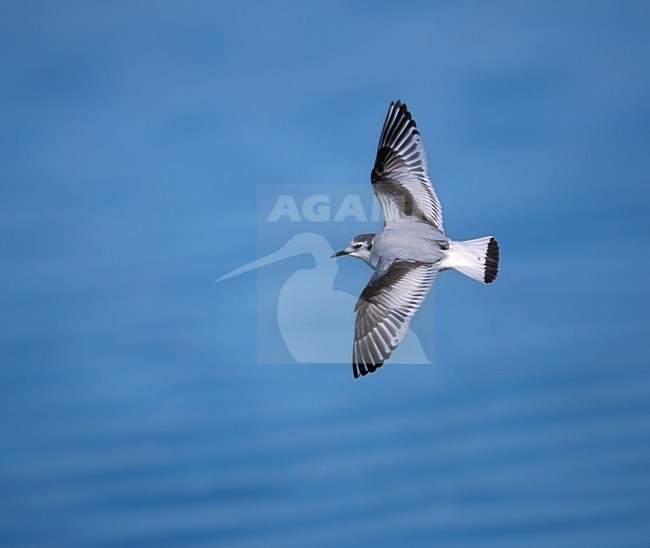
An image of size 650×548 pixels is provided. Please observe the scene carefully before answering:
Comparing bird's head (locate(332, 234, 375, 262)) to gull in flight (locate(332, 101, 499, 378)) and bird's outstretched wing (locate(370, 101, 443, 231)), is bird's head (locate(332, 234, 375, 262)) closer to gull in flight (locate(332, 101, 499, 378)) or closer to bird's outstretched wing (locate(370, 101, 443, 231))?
gull in flight (locate(332, 101, 499, 378))

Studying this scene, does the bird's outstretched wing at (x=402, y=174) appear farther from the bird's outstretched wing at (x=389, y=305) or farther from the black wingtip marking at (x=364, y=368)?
the black wingtip marking at (x=364, y=368)

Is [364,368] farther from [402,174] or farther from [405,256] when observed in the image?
[402,174]

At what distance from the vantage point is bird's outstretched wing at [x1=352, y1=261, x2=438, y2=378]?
10.0 m

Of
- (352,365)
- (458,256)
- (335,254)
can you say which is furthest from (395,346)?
(335,254)

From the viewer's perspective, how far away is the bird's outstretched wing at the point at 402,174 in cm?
1088

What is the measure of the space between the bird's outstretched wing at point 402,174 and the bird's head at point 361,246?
0.35 m

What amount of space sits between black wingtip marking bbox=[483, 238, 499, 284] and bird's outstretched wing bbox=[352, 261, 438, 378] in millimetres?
594

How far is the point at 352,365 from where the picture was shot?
991 cm

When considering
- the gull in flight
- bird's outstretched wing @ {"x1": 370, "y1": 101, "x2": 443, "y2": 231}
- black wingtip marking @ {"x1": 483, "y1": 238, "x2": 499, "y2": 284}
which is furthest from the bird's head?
black wingtip marking @ {"x1": 483, "y1": 238, "x2": 499, "y2": 284}

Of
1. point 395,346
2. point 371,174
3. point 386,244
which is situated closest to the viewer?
point 395,346

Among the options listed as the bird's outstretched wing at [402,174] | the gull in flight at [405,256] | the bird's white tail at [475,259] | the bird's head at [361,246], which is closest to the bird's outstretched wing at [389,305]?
the gull in flight at [405,256]

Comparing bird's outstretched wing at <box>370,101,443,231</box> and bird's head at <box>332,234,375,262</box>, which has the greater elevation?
bird's outstretched wing at <box>370,101,443,231</box>

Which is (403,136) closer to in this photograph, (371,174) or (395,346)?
(371,174)

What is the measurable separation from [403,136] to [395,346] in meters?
2.82
